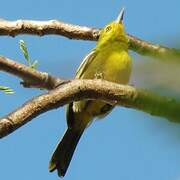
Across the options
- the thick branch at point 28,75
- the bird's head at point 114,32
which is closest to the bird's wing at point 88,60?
the bird's head at point 114,32

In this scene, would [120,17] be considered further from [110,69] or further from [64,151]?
[64,151]

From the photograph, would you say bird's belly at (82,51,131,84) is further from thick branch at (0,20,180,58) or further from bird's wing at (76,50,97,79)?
thick branch at (0,20,180,58)

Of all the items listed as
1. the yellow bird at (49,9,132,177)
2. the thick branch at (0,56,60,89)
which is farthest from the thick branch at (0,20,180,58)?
the yellow bird at (49,9,132,177)

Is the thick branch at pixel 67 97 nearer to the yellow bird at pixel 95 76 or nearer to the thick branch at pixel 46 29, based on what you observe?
the thick branch at pixel 46 29

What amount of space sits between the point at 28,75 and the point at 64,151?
1734 mm

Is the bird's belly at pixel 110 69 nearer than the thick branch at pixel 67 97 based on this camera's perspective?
No

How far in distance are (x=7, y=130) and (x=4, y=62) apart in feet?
2.20

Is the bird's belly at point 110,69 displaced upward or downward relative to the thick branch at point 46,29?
upward

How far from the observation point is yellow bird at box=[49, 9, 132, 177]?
353 cm

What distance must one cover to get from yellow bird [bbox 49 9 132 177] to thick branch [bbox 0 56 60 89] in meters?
1.58

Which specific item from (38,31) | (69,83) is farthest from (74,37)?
(69,83)

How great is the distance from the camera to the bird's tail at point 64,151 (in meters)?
2.92

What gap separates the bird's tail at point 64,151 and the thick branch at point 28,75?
109cm

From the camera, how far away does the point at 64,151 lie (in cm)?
350
